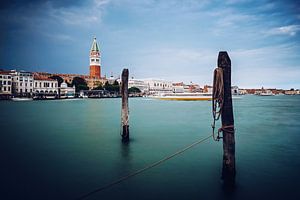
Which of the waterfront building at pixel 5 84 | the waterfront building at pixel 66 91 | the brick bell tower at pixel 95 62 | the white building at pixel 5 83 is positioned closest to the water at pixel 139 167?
the waterfront building at pixel 5 84

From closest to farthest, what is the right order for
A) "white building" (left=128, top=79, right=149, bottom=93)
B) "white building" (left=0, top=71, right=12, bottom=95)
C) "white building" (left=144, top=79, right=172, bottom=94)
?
"white building" (left=0, top=71, right=12, bottom=95) < "white building" (left=128, top=79, right=149, bottom=93) < "white building" (left=144, top=79, right=172, bottom=94)

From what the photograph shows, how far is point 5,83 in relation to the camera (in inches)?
2820

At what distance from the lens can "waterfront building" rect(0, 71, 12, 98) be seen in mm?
70312

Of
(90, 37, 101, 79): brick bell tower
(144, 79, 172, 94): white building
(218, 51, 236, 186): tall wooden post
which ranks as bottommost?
(218, 51, 236, 186): tall wooden post

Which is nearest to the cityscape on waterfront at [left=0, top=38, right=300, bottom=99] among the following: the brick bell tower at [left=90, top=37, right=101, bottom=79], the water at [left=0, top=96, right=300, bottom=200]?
the brick bell tower at [left=90, top=37, right=101, bottom=79]

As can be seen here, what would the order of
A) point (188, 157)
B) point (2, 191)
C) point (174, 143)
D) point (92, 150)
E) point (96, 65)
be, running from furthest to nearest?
1. point (96, 65)
2. point (174, 143)
3. point (92, 150)
4. point (188, 157)
5. point (2, 191)

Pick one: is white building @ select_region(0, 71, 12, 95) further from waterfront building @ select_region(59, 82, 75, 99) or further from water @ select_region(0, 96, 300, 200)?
water @ select_region(0, 96, 300, 200)

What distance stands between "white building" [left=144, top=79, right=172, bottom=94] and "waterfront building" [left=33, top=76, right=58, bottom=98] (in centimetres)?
6230

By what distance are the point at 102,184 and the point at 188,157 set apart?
4017mm

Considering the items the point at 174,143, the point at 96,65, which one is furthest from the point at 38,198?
the point at 96,65

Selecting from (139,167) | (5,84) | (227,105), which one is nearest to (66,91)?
(5,84)

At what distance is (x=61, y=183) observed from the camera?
23.5 ft

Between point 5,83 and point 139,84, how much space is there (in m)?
Result: 74.4

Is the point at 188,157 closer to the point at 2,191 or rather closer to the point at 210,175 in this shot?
the point at 210,175
